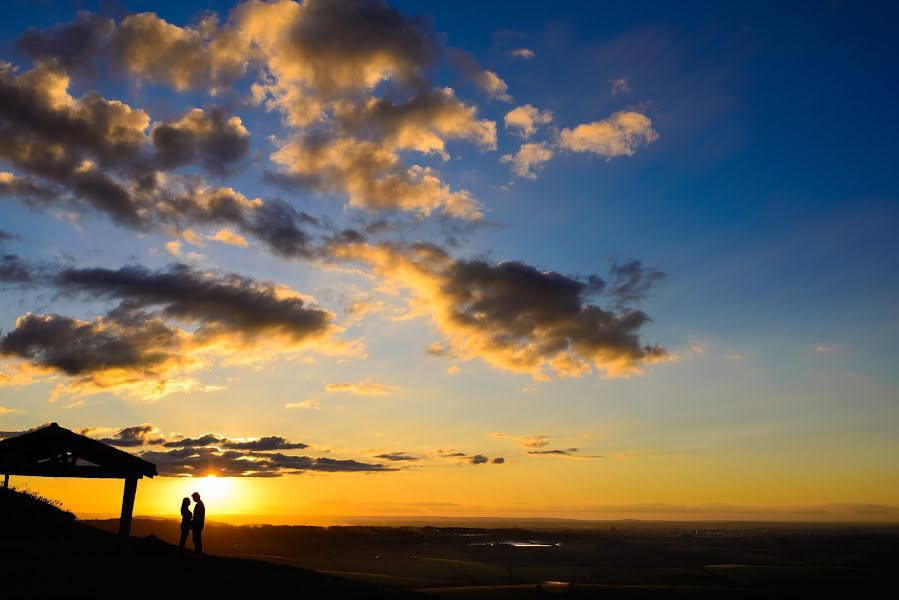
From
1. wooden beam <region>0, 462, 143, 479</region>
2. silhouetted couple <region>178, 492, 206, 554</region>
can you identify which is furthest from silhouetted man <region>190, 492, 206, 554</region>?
wooden beam <region>0, 462, 143, 479</region>

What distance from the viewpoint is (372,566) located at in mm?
61219

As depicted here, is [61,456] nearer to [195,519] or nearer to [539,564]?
[195,519]

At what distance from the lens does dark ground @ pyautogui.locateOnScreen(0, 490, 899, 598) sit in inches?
691

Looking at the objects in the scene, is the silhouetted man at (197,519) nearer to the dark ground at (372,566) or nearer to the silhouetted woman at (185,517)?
the silhouetted woman at (185,517)

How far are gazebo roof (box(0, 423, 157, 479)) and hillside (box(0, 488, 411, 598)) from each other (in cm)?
196

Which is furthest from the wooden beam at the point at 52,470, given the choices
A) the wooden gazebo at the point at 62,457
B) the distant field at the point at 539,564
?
the distant field at the point at 539,564

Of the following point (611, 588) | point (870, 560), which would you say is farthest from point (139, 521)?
point (870, 560)

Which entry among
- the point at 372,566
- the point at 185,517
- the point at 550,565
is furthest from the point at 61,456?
the point at 550,565

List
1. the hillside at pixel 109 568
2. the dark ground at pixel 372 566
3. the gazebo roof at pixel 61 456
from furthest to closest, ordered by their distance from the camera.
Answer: the gazebo roof at pixel 61 456 < the dark ground at pixel 372 566 < the hillside at pixel 109 568

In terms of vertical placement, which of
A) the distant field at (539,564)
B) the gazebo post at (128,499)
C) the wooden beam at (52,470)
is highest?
the wooden beam at (52,470)

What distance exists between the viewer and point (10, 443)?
67.5 ft

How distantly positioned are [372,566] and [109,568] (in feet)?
156

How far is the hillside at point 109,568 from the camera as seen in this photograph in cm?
1593

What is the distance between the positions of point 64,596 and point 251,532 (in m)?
86.8
